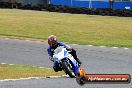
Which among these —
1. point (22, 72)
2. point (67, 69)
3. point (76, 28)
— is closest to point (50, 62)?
point (22, 72)

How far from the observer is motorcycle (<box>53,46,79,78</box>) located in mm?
8445

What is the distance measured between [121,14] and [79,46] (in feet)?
71.2

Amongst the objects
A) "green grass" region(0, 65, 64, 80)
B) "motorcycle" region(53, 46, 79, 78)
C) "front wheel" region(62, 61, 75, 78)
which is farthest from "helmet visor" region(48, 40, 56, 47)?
"green grass" region(0, 65, 64, 80)

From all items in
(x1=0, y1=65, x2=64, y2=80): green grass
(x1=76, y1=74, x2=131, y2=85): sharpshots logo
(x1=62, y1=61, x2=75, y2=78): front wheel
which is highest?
(x1=62, y1=61, x2=75, y2=78): front wheel

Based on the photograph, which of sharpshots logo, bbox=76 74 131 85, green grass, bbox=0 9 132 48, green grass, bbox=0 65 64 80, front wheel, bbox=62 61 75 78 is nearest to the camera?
sharpshots logo, bbox=76 74 131 85

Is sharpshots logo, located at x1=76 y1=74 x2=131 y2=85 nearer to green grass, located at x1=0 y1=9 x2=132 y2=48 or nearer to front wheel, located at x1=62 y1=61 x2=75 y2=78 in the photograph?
front wheel, located at x1=62 y1=61 x2=75 y2=78

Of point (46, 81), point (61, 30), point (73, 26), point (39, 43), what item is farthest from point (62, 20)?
point (46, 81)

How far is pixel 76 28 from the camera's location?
3706cm

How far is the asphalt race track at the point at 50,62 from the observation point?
14.7 m

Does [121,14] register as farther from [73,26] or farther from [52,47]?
[52,47]

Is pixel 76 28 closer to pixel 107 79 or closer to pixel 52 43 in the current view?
pixel 52 43

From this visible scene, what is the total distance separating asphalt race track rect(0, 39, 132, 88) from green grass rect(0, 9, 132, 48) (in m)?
3.13

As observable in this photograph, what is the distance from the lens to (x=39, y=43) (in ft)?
88.2

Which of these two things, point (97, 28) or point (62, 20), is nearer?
point (97, 28)
